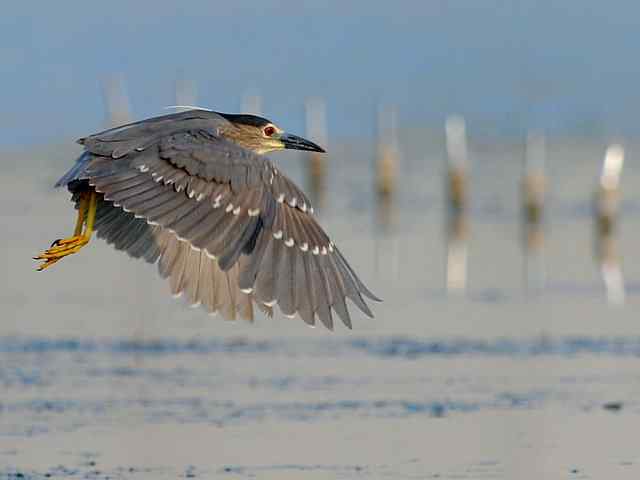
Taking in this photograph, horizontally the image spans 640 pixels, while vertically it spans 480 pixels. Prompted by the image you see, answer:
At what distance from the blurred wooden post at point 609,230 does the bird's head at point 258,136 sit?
23.2 ft

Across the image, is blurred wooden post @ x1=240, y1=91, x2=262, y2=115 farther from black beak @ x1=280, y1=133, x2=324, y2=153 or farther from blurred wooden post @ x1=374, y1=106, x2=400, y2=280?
black beak @ x1=280, y1=133, x2=324, y2=153

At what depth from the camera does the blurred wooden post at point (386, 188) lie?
22750mm

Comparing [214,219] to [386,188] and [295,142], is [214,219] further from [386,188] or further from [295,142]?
[386,188]

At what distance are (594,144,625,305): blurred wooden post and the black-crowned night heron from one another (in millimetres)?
8141

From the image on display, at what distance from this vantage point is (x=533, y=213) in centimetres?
2723

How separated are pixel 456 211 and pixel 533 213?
147cm

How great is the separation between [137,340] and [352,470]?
206 inches

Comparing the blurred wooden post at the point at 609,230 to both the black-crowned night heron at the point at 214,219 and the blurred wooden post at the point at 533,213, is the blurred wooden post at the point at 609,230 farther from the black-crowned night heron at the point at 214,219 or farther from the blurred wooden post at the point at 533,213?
the black-crowned night heron at the point at 214,219

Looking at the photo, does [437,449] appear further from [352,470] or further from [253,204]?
[253,204]

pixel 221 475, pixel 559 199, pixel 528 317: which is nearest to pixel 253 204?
pixel 221 475

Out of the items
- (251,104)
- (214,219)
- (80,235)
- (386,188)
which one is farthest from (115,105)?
(214,219)

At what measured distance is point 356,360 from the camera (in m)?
14.8

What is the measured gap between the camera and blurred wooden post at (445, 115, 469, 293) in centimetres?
2065

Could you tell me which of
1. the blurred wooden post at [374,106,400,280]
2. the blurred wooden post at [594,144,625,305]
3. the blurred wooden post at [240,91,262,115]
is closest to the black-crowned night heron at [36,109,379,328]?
the blurred wooden post at [594,144,625,305]
